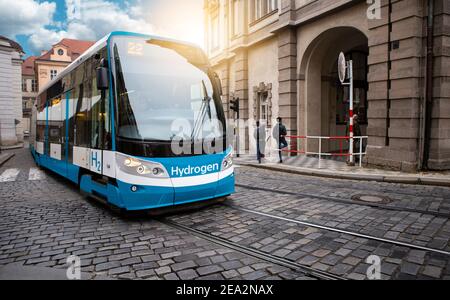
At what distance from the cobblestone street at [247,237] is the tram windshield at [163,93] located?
1478 millimetres

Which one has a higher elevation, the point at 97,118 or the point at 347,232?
the point at 97,118

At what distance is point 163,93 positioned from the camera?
5387 mm

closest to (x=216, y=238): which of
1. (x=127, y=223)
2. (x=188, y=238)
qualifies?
(x=188, y=238)

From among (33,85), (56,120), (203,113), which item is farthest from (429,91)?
(33,85)

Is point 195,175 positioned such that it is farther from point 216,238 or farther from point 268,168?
point 268,168

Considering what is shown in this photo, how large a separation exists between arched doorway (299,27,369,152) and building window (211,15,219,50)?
9719mm

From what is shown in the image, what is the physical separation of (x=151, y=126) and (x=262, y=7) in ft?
46.2

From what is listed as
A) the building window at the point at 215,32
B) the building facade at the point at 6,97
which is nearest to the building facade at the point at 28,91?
the building facade at the point at 6,97

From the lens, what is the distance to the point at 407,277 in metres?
3.10

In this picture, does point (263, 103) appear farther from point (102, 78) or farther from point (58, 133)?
point (102, 78)

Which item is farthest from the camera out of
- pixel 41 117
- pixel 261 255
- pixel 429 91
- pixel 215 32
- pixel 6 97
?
pixel 6 97

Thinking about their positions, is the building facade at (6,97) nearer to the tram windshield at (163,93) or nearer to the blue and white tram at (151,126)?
the blue and white tram at (151,126)

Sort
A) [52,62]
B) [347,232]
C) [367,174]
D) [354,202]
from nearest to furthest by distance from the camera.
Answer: [347,232]
[354,202]
[367,174]
[52,62]
